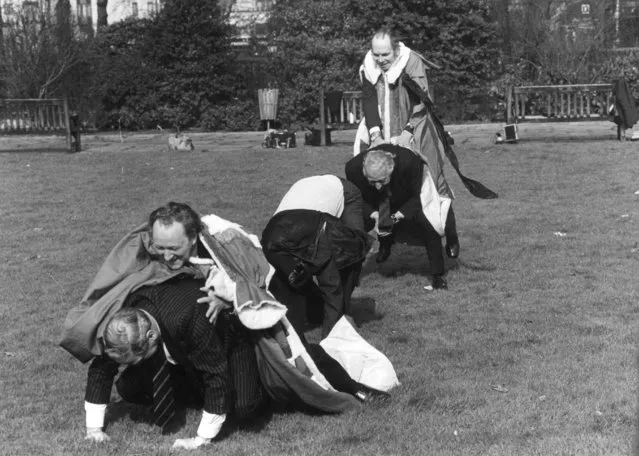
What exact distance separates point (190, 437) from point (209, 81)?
1864 centimetres

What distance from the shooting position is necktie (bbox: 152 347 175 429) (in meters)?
4.48

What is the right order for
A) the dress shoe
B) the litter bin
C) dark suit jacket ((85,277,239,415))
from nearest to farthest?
dark suit jacket ((85,277,239,415)) < the dress shoe < the litter bin

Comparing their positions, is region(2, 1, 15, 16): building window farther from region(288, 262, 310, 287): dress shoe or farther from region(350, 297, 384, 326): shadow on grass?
region(288, 262, 310, 287): dress shoe

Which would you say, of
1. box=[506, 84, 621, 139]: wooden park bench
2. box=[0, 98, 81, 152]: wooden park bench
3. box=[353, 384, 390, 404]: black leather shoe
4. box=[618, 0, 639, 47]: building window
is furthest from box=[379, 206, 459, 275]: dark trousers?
box=[618, 0, 639, 47]: building window

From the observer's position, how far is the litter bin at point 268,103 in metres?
21.8

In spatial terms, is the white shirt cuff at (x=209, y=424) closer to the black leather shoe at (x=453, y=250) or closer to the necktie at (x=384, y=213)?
the necktie at (x=384, y=213)

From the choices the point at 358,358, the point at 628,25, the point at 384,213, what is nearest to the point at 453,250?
the point at 384,213

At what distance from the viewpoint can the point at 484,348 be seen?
587 cm

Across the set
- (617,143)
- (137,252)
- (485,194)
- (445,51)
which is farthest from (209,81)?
(137,252)

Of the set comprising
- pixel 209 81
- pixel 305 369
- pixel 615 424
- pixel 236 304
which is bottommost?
pixel 615 424

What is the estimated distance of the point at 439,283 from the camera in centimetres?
739

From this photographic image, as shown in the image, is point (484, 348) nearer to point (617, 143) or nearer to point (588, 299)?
point (588, 299)

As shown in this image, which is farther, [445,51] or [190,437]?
[445,51]

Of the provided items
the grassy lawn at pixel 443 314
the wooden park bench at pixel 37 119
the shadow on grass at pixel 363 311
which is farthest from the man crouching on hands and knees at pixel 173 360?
the wooden park bench at pixel 37 119
